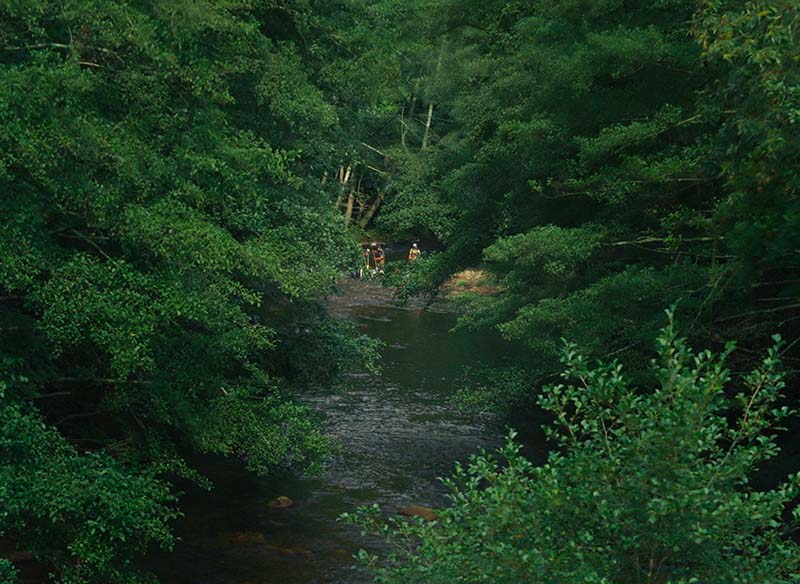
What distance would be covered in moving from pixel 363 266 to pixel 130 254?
657 centimetres

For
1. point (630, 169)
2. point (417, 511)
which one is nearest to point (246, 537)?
point (417, 511)

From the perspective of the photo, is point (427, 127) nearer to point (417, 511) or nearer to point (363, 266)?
point (363, 266)

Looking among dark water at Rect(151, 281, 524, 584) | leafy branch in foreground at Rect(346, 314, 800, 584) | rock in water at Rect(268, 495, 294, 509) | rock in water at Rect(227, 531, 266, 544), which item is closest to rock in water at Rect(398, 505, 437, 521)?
dark water at Rect(151, 281, 524, 584)

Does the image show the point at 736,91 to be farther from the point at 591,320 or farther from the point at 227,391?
the point at 227,391

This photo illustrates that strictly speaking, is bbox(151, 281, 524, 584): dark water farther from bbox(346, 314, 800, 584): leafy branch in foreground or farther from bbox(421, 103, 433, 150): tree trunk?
bbox(421, 103, 433, 150): tree trunk

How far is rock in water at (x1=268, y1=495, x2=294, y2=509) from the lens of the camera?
57.1 feet

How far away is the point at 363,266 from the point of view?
18.4m

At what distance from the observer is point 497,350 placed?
29.7 m

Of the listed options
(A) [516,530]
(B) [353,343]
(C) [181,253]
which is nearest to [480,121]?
(B) [353,343]

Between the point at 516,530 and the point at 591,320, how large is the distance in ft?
26.7

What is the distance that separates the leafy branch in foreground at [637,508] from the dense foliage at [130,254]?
17.2 ft

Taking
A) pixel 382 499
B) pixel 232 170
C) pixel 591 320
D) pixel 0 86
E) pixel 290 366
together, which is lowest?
pixel 382 499

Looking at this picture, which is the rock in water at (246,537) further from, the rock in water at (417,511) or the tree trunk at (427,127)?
the tree trunk at (427,127)

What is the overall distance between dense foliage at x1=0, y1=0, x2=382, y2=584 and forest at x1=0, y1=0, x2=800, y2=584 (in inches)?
1.9
